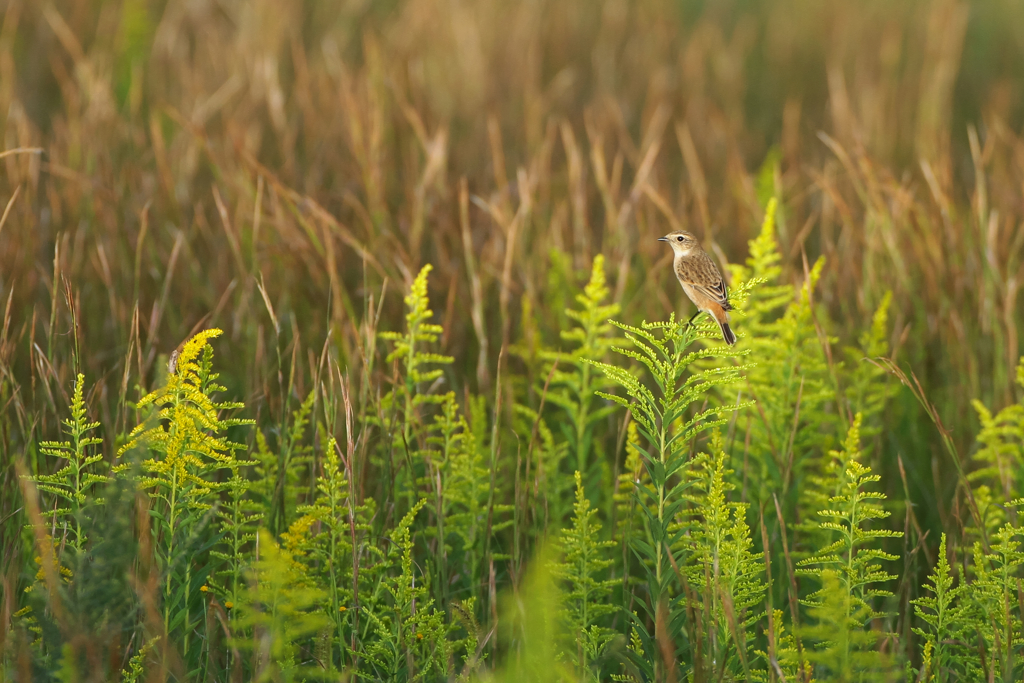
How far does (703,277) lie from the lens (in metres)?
2.29

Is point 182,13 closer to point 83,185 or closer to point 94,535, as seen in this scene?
point 83,185

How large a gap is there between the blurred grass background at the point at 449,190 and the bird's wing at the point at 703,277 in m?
0.44

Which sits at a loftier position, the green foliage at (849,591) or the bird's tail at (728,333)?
the bird's tail at (728,333)

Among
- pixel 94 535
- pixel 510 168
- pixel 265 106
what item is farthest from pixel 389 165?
pixel 94 535

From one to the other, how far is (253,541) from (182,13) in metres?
4.32

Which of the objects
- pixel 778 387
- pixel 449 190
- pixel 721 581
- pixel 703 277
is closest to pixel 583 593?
pixel 721 581

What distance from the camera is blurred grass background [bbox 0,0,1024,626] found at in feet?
8.95

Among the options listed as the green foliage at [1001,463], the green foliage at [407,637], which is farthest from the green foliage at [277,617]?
the green foliage at [1001,463]

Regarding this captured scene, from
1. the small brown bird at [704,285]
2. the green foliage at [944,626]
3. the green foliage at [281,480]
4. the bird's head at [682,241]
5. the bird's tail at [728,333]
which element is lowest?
the green foliage at [944,626]

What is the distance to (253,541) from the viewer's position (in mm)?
2240

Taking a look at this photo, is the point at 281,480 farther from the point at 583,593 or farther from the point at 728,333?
the point at 728,333

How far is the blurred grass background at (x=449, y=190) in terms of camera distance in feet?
8.95

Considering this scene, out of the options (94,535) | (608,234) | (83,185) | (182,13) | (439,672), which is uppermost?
(182,13)

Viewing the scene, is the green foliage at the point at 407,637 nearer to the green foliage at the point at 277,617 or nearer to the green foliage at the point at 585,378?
the green foliage at the point at 277,617
